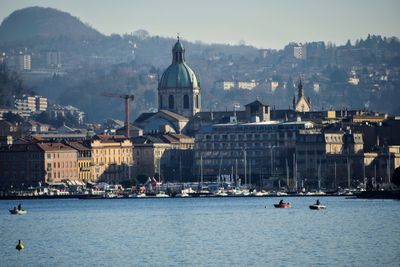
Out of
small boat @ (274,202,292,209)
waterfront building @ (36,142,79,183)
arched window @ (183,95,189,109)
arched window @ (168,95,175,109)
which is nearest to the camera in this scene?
small boat @ (274,202,292,209)

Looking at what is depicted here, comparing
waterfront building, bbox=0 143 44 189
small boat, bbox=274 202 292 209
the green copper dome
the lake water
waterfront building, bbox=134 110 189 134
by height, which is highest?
the green copper dome

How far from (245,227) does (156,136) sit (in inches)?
2955

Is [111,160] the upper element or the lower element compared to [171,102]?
lower

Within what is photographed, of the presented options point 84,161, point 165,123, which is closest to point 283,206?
point 84,161

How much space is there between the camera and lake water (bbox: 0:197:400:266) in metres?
63.6

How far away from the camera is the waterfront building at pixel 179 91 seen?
543ft

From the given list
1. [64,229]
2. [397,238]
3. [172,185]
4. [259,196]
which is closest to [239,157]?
[172,185]

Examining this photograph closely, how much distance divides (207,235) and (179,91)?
92.4 meters

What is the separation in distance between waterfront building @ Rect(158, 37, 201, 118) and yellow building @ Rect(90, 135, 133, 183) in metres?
17.3

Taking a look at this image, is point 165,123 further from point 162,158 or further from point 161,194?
point 161,194

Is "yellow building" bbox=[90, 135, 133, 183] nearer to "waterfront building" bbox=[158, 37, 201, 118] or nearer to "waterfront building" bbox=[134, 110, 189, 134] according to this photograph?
"waterfront building" bbox=[134, 110, 189, 134]

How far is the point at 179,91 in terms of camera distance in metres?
166

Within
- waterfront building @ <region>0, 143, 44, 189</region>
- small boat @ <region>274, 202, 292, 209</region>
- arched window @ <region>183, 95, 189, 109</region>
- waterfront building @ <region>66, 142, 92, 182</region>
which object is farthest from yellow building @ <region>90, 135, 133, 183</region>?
small boat @ <region>274, 202, 292, 209</region>

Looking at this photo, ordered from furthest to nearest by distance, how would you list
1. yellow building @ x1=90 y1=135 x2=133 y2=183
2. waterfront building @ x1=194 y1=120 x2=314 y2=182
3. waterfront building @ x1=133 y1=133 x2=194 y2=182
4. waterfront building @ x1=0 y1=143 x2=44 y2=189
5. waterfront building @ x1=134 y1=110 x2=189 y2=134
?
waterfront building @ x1=134 y1=110 x2=189 y2=134 → waterfront building @ x1=133 y1=133 x2=194 y2=182 → yellow building @ x1=90 y1=135 x2=133 y2=183 → waterfront building @ x1=194 y1=120 x2=314 y2=182 → waterfront building @ x1=0 y1=143 x2=44 y2=189
